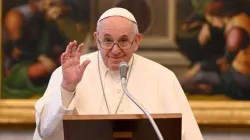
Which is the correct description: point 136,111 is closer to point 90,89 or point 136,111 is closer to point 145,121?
point 90,89

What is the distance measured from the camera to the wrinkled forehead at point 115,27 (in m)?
2.77

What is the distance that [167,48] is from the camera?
13.1ft

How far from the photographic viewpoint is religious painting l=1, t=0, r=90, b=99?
4.04 meters

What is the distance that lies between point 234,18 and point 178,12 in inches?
16.3

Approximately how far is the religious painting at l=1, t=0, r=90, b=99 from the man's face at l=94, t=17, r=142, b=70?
1221 mm

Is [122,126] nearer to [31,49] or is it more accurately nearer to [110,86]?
[110,86]

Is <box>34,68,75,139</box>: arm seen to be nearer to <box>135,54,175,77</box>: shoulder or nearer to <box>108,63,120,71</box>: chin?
<box>108,63,120,71</box>: chin

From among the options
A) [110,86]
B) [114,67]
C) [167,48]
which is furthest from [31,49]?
[114,67]

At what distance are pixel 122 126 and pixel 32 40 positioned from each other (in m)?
2.10

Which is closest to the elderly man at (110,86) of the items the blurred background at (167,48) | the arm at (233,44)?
the blurred background at (167,48)

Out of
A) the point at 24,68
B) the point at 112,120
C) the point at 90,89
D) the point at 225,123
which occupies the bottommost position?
the point at 225,123

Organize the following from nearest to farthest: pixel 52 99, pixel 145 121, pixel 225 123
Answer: pixel 145 121, pixel 52 99, pixel 225 123

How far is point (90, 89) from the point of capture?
299cm

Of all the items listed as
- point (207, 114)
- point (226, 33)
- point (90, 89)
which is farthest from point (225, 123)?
point (90, 89)
